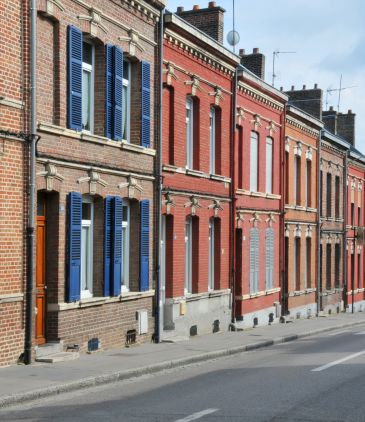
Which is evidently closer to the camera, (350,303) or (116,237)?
(116,237)

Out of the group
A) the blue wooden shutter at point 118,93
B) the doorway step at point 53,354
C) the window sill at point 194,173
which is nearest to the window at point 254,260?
the window sill at point 194,173

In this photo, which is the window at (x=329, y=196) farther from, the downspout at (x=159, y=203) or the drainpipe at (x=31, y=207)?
the drainpipe at (x=31, y=207)

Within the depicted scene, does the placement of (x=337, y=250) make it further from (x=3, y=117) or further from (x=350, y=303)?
(x=3, y=117)

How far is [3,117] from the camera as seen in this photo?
15.1 m

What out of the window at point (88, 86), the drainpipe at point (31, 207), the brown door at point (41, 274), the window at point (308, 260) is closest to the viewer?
the drainpipe at point (31, 207)

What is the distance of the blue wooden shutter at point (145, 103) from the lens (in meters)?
20.6

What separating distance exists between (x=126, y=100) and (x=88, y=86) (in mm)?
1919

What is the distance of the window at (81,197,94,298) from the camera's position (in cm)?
1844

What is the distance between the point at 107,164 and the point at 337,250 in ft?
88.8

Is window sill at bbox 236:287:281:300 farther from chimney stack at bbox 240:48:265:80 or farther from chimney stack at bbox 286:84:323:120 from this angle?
chimney stack at bbox 286:84:323:120

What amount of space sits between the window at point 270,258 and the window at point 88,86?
47.2 ft

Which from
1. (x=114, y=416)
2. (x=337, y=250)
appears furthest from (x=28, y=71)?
(x=337, y=250)

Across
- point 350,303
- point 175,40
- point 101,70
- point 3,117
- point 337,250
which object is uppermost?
point 175,40

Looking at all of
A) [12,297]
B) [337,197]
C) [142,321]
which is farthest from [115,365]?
[337,197]
